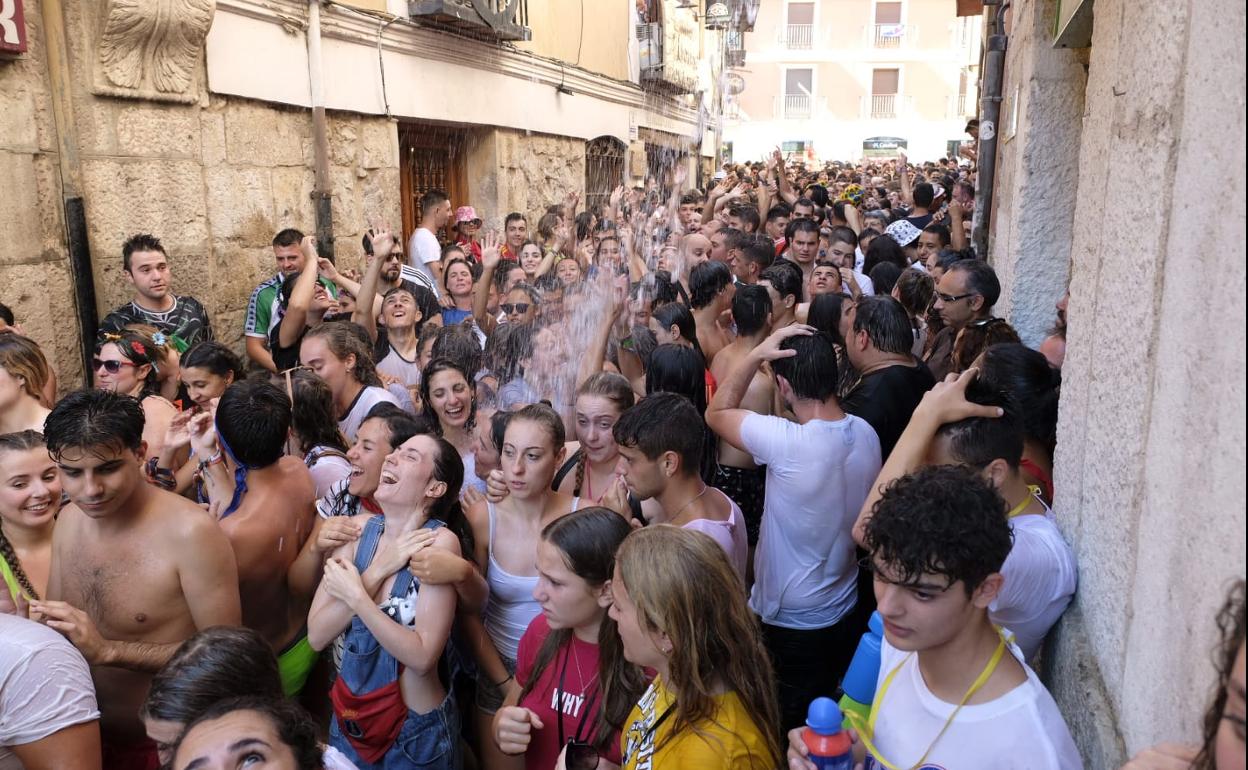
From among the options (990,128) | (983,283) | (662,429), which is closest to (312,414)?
(662,429)

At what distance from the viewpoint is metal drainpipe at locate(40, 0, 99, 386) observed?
16.2 feet

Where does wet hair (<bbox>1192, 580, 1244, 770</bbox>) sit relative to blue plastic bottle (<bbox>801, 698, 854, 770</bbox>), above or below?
above

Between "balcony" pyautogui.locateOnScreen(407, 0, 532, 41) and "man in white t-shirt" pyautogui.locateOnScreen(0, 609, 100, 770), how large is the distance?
776cm

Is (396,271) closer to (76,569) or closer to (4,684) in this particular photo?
(76,569)

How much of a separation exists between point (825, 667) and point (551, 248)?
573 centimetres

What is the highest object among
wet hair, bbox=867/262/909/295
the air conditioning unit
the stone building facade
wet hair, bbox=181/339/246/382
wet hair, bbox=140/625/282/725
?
the air conditioning unit

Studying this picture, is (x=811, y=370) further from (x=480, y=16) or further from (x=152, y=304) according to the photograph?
(x=480, y=16)

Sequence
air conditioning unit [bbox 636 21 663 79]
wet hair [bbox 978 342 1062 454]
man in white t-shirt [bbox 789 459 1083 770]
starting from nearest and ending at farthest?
man in white t-shirt [bbox 789 459 1083 770], wet hair [bbox 978 342 1062 454], air conditioning unit [bbox 636 21 663 79]

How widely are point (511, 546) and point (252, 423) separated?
95 cm

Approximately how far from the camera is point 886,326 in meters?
3.61

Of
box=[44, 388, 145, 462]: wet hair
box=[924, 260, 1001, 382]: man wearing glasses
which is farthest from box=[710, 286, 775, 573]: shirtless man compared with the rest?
box=[44, 388, 145, 462]: wet hair

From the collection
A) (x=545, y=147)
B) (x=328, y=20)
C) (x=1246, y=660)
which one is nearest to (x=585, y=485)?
(x=1246, y=660)

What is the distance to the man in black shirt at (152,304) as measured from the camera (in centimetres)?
496

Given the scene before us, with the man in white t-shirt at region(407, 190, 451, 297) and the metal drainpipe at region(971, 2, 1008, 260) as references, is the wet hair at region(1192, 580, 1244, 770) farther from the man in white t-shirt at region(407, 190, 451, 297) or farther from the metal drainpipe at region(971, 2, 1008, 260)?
the metal drainpipe at region(971, 2, 1008, 260)
